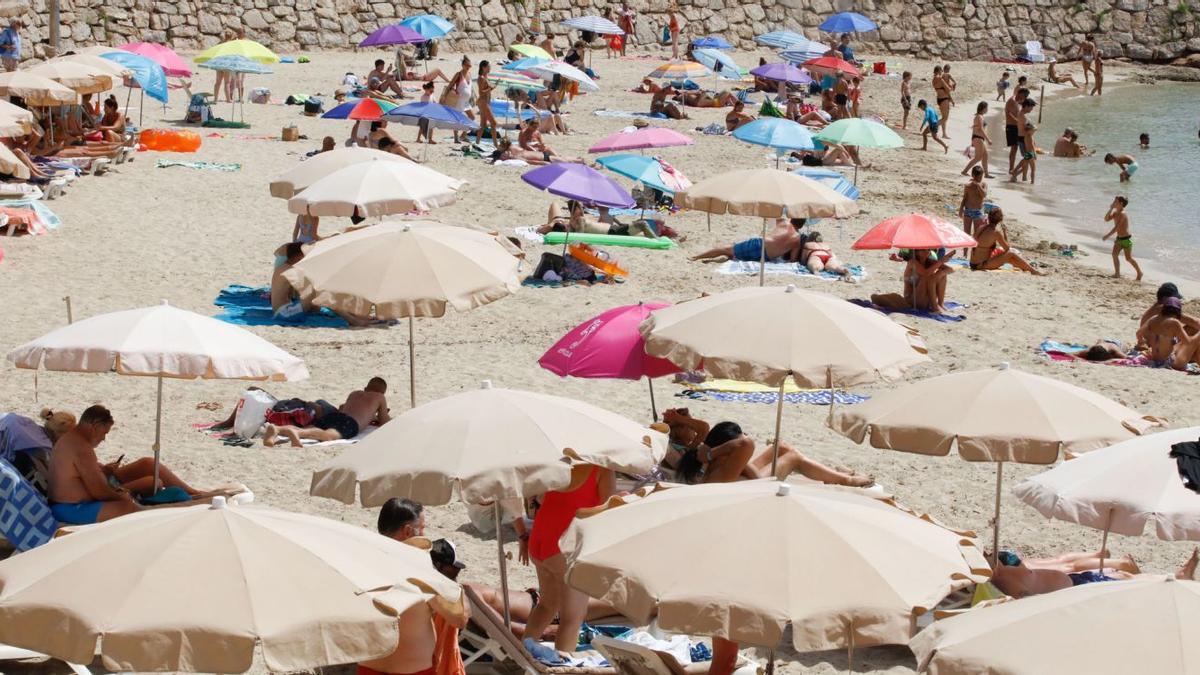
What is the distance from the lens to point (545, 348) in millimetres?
12086

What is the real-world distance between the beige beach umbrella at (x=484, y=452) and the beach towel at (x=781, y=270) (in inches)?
351

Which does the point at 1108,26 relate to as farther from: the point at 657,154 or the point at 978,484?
the point at 978,484

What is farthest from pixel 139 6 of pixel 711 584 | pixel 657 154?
pixel 711 584

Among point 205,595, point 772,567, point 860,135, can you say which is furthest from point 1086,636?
point 860,135

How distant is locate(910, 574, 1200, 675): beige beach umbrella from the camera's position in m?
3.83

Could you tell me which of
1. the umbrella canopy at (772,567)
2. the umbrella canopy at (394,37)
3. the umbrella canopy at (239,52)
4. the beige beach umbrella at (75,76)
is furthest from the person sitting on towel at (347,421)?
the umbrella canopy at (394,37)

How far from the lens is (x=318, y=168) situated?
504 inches

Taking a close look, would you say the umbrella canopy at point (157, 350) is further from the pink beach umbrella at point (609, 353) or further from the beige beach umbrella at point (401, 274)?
the pink beach umbrella at point (609, 353)

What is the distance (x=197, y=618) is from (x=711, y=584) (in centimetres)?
154

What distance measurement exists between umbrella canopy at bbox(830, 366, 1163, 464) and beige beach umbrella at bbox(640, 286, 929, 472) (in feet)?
1.09

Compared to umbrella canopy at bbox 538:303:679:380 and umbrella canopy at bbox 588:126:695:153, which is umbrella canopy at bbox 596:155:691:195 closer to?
umbrella canopy at bbox 588:126:695:153

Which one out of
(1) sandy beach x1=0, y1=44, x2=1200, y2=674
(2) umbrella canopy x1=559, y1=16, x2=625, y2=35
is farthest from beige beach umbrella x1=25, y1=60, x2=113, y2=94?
(2) umbrella canopy x1=559, y1=16, x2=625, y2=35

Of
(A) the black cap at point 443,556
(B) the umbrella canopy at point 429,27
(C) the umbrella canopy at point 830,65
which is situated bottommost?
(A) the black cap at point 443,556

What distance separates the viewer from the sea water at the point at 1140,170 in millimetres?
21438
